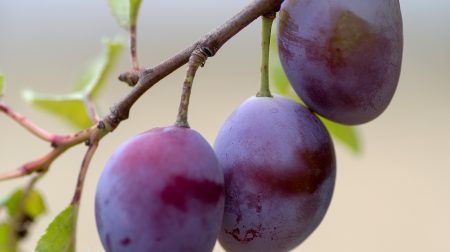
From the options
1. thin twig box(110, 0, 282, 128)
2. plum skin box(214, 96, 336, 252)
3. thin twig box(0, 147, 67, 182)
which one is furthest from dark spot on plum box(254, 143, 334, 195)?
thin twig box(0, 147, 67, 182)

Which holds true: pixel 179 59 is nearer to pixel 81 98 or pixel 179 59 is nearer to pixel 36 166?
pixel 36 166

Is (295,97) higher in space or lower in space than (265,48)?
lower

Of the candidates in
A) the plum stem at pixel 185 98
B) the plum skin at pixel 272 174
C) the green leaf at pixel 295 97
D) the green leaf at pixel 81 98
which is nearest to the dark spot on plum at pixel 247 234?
the plum skin at pixel 272 174

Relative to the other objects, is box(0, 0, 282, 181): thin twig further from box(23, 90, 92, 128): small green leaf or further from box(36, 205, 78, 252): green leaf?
box(23, 90, 92, 128): small green leaf

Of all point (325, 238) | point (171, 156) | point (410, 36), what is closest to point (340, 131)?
point (171, 156)

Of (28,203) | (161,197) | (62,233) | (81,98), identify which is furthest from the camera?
(81,98)

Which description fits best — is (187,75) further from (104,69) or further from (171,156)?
(104,69)

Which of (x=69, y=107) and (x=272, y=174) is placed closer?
(x=272, y=174)

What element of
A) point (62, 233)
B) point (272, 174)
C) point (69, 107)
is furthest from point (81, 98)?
point (272, 174)
